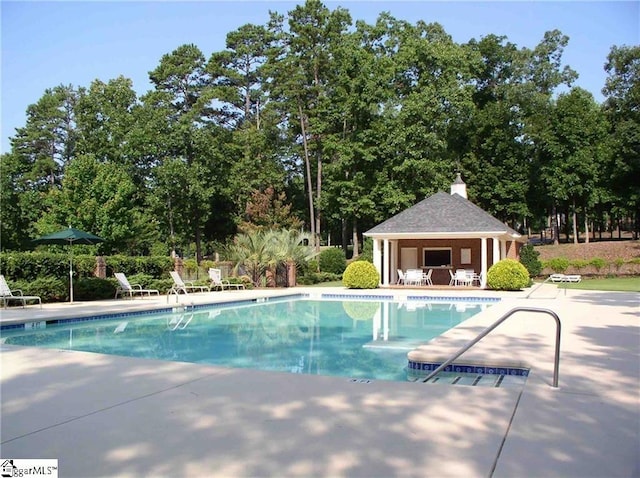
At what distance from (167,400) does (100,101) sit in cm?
3825

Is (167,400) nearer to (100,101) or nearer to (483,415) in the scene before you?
(483,415)

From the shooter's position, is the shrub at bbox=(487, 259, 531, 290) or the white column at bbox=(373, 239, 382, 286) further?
the white column at bbox=(373, 239, 382, 286)

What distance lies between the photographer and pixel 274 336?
12047 mm

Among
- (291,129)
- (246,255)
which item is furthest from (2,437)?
(291,129)

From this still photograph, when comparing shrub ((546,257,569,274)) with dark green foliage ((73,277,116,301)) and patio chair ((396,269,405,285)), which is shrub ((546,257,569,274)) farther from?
dark green foliage ((73,277,116,301))

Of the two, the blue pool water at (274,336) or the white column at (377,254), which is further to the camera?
the white column at (377,254)

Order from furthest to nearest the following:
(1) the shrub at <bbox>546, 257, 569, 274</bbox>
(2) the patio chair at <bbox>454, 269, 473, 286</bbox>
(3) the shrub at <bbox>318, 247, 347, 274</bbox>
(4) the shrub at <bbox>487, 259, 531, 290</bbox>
Result: 1. (3) the shrub at <bbox>318, 247, 347, 274</bbox>
2. (1) the shrub at <bbox>546, 257, 569, 274</bbox>
3. (2) the patio chair at <bbox>454, 269, 473, 286</bbox>
4. (4) the shrub at <bbox>487, 259, 531, 290</bbox>

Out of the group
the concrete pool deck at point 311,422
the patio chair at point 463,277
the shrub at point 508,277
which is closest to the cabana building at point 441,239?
the patio chair at point 463,277

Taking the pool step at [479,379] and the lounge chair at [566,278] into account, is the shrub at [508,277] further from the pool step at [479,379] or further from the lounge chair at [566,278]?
the pool step at [479,379]

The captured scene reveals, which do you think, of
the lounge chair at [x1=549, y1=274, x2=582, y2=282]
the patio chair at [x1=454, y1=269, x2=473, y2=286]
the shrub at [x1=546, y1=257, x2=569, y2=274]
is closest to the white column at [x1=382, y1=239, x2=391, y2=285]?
the patio chair at [x1=454, y1=269, x2=473, y2=286]

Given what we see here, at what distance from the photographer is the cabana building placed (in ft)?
80.6

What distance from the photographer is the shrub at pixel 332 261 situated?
31672mm

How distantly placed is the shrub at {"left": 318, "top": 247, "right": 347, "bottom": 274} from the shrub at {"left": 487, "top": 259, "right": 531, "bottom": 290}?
11.3 meters

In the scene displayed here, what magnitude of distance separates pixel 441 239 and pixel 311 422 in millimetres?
24196
